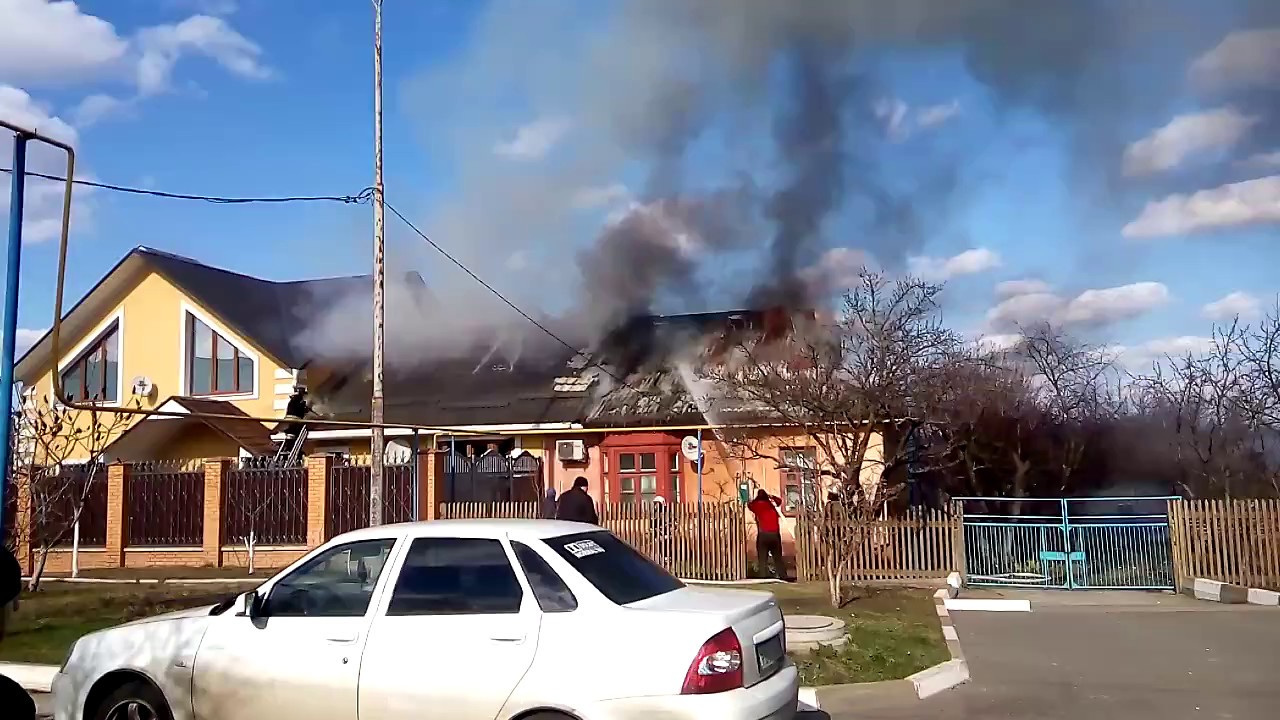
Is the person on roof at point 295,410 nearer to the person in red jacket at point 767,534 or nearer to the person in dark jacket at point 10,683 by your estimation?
the person in red jacket at point 767,534

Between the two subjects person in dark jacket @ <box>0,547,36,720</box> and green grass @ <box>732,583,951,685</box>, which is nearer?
person in dark jacket @ <box>0,547,36,720</box>

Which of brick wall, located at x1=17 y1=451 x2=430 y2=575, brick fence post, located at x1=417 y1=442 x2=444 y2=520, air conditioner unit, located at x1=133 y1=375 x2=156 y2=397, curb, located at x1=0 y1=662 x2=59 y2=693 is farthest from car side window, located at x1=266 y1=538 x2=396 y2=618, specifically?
air conditioner unit, located at x1=133 y1=375 x2=156 y2=397

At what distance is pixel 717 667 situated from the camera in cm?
517

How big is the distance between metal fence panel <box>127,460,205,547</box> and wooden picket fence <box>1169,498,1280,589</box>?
16.7 meters

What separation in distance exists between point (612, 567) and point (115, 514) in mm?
18160

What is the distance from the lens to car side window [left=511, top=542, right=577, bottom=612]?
18.0ft

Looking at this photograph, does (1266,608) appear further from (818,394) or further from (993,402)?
(993,402)

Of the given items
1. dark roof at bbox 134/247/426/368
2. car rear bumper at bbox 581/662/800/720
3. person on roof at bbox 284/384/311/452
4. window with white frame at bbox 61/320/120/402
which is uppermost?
dark roof at bbox 134/247/426/368

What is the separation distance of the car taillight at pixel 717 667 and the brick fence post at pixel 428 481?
1418 centimetres

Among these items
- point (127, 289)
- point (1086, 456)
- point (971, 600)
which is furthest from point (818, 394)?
point (127, 289)

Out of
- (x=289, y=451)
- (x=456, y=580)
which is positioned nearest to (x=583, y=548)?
(x=456, y=580)

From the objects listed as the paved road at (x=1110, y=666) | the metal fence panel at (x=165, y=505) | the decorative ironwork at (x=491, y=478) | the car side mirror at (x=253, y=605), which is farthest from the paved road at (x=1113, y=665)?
the metal fence panel at (x=165, y=505)

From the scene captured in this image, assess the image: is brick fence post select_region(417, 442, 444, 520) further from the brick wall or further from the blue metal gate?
the blue metal gate

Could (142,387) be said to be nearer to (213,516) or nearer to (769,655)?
(213,516)
